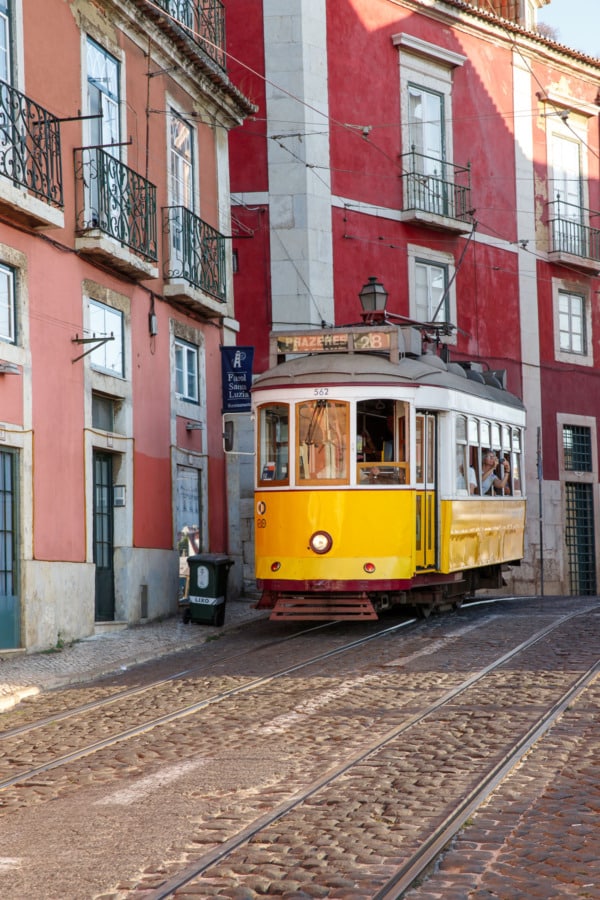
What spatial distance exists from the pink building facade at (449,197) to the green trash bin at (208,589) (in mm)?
6166

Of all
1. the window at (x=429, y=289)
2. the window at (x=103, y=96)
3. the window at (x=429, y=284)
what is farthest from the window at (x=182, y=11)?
the window at (x=429, y=289)

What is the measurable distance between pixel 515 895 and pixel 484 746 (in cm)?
310

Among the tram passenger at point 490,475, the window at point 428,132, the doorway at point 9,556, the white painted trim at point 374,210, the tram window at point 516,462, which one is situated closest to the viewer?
the doorway at point 9,556

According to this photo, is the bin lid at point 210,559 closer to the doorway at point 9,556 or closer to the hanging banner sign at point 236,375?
Result: the doorway at point 9,556

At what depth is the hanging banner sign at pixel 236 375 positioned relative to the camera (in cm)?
2066

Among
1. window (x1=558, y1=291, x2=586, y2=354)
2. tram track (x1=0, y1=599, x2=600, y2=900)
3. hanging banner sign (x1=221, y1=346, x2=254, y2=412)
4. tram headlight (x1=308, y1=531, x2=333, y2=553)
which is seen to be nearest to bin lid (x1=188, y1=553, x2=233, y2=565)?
tram headlight (x1=308, y1=531, x2=333, y2=553)

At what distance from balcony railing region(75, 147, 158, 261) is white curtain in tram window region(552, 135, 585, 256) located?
13.5 metres

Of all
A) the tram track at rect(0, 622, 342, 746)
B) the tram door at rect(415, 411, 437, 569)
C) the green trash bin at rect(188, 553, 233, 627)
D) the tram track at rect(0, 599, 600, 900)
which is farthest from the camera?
the green trash bin at rect(188, 553, 233, 627)

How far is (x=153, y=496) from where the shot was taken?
18422 mm

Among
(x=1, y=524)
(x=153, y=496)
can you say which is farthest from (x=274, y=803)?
(x=153, y=496)

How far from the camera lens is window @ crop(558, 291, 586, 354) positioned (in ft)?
97.0

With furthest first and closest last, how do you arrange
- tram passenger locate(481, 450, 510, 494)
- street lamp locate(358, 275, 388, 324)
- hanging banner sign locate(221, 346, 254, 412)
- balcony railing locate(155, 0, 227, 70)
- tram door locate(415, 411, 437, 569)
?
hanging banner sign locate(221, 346, 254, 412), balcony railing locate(155, 0, 227, 70), street lamp locate(358, 275, 388, 324), tram passenger locate(481, 450, 510, 494), tram door locate(415, 411, 437, 569)

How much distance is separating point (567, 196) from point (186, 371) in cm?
1300

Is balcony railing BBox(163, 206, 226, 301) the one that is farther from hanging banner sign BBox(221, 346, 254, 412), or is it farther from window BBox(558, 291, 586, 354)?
window BBox(558, 291, 586, 354)
